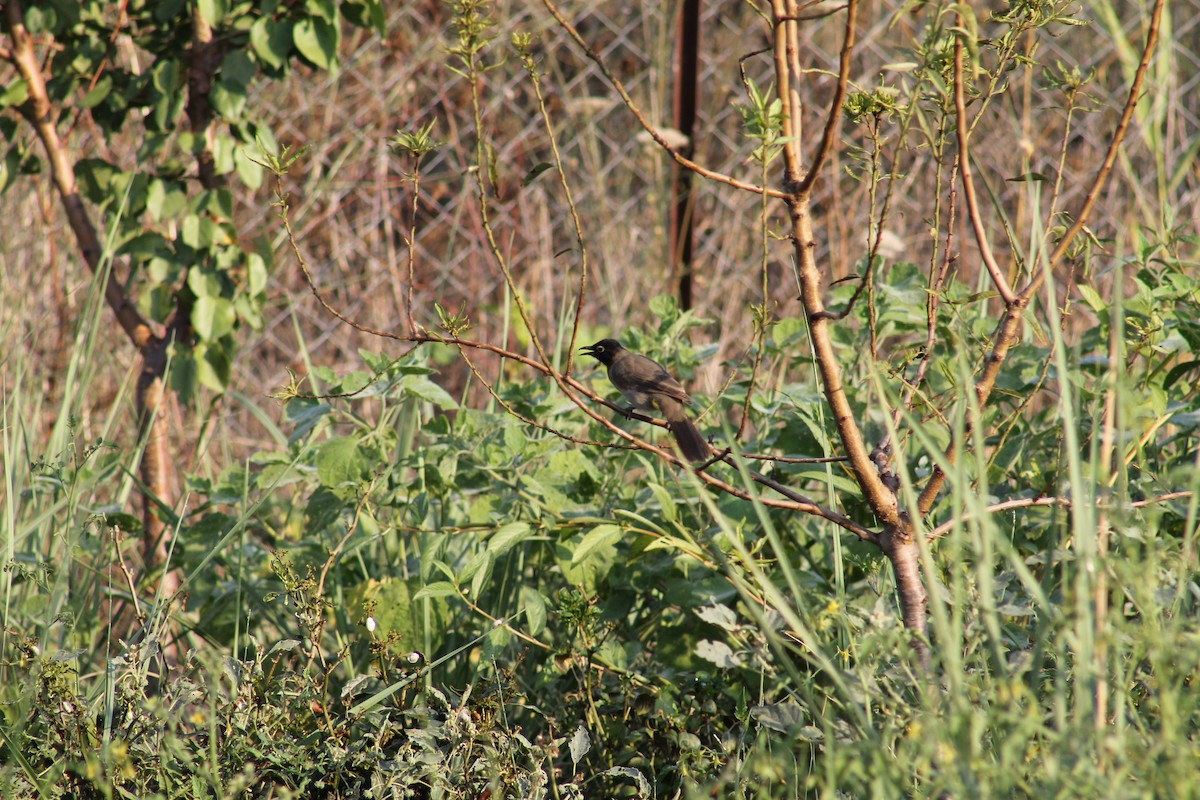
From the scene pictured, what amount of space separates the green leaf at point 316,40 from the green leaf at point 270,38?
0.04 m

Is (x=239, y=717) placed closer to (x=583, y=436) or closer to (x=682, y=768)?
(x=682, y=768)

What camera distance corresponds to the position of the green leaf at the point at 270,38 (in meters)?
2.84

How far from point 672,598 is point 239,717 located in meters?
0.83

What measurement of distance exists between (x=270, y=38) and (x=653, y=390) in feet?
4.50

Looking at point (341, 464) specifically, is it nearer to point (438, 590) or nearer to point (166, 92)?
point (438, 590)

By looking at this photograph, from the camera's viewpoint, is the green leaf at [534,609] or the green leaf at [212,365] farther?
the green leaf at [212,365]

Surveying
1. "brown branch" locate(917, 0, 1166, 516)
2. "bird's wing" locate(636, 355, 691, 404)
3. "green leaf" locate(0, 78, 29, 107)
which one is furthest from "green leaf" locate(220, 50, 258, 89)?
"brown branch" locate(917, 0, 1166, 516)

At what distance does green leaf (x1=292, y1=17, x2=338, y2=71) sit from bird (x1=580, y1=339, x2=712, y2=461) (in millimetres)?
1033

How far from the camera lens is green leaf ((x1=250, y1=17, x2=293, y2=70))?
284cm

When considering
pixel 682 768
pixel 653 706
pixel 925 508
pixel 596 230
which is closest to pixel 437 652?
pixel 653 706

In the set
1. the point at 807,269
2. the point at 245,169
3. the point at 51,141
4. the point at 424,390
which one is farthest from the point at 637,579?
the point at 51,141

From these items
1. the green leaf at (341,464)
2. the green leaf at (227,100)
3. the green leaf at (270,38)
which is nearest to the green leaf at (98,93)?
the green leaf at (227,100)

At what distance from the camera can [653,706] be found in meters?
2.18

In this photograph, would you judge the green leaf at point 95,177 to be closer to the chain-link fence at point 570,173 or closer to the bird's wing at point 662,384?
the bird's wing at point 662,384
